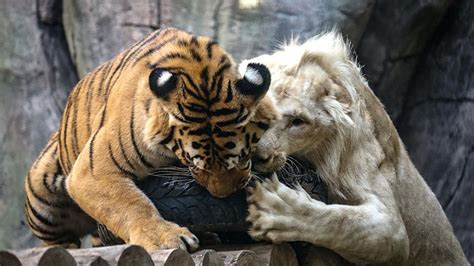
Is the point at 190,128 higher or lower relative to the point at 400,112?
higher

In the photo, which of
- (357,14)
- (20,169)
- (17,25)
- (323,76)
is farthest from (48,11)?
(323,76)

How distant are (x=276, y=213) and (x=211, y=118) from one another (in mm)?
601

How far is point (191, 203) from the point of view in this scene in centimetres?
403

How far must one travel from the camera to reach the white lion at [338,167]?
4070mm

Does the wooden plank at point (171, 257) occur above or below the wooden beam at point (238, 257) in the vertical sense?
above

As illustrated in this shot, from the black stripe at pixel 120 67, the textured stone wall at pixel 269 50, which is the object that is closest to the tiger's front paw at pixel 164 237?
the black stripe at pixel 120 67

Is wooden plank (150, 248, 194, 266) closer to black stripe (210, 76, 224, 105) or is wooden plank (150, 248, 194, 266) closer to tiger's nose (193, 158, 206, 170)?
tiger's nose (193, 158, 206, 170)

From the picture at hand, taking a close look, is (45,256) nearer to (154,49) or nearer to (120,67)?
(154,49)

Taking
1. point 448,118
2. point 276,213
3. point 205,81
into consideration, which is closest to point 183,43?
point 205,81

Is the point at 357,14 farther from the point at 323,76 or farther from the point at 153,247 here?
the point at 153,247

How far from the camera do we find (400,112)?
721 cm

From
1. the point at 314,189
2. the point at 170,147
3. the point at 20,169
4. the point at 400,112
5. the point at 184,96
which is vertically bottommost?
the point at 20,169

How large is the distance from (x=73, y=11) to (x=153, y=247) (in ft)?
12.4

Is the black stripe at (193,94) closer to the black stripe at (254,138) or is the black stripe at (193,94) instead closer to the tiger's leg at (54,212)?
the black stripe at (254,138)
